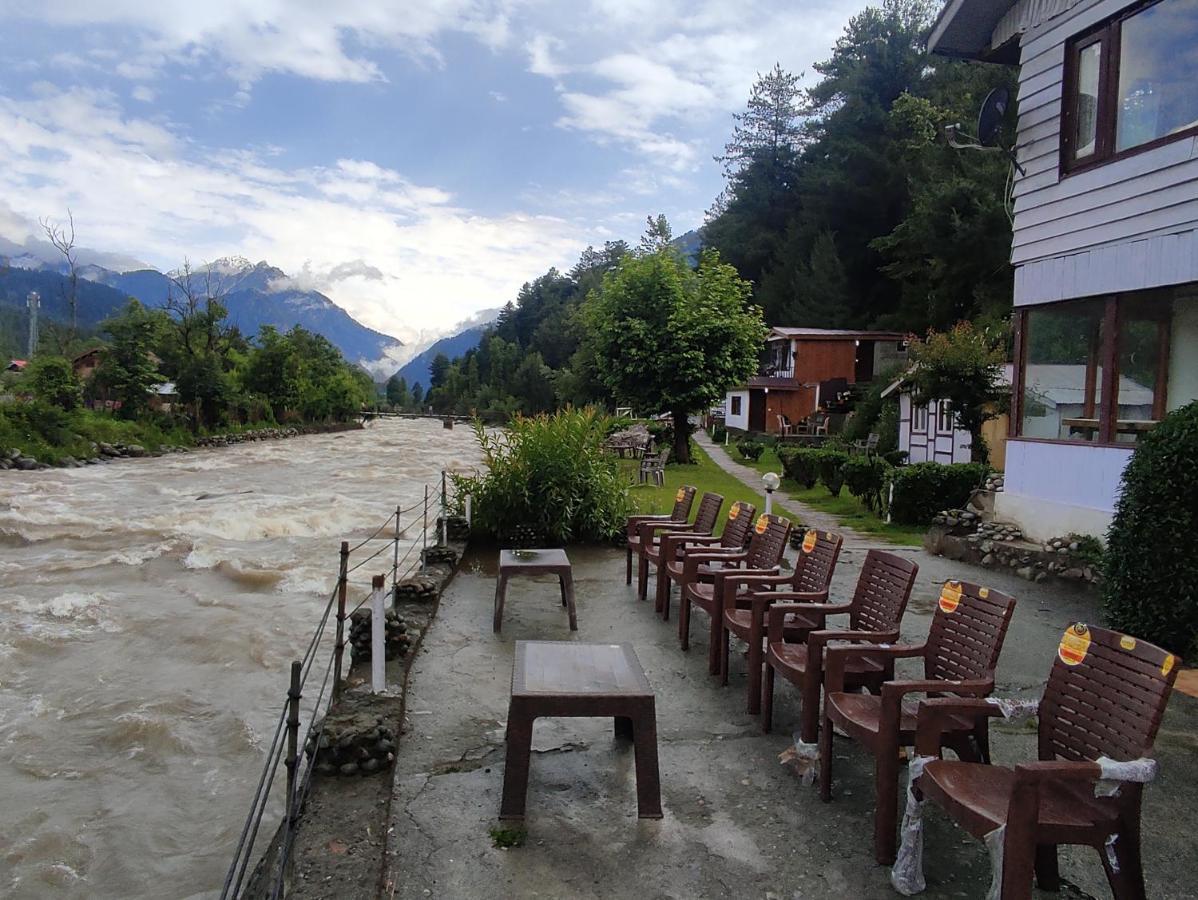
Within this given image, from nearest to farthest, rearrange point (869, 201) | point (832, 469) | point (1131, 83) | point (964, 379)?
point (1131, 83) → point (964, 379) → point (832, 469) → point (869, 201)

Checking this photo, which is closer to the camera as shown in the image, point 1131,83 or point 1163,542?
point 1163,542

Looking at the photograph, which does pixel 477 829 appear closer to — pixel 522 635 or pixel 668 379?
pixel 522 635

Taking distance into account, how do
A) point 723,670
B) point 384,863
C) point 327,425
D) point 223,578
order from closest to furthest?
point 384,863, point 723,670, point 223,578, point 327,425

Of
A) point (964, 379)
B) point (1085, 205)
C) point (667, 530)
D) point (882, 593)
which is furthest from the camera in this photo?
point (964, 379)

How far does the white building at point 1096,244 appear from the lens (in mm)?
7742

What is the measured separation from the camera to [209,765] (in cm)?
555

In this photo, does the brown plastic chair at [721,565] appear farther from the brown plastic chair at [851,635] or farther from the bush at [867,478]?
the bush at [867,478]

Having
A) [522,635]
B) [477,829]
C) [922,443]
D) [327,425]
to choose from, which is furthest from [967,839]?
[327,425]

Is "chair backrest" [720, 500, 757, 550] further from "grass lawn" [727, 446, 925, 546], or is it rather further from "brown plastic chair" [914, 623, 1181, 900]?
"grass lawn" [727, 446, 925, 546]

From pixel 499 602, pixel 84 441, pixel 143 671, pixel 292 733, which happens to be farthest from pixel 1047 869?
Result: pixel 84 441

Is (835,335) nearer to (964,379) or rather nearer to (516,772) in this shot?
(964,379)

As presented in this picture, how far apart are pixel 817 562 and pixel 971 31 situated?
8483 mm

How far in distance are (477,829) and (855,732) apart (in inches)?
61.7

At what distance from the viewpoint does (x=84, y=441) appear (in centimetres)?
2650
